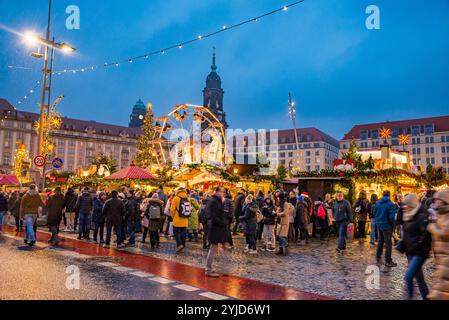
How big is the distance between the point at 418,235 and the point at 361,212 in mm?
9320

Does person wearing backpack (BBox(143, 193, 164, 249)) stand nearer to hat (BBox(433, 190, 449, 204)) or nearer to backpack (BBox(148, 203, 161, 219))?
backpack (BBox(148, 203, 161, 219))

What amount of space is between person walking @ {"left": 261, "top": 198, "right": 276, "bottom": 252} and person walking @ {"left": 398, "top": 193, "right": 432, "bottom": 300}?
18.6 feet

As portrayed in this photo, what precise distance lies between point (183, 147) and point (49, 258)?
18011 millimetres

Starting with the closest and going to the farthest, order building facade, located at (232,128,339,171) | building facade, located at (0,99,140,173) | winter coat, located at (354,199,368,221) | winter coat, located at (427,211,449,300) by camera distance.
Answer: winter coat, located at (427,211,449,300)
winter coat, located at (354,199,368,221)
building facade, located at (0,99,140,173)
building facade, located at (232,128,339,171)

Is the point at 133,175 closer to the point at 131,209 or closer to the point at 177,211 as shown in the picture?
the point at 131,209

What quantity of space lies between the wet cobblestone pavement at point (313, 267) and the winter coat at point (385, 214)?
109 cm

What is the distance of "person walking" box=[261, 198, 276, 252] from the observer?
38.1 feet

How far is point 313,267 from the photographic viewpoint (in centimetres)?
942

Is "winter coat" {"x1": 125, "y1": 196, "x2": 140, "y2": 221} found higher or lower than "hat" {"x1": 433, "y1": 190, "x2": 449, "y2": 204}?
lower

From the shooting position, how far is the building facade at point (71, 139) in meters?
86.4

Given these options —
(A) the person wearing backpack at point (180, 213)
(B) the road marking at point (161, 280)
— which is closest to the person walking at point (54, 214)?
(A) the person wearing backpack at point (180, 213)

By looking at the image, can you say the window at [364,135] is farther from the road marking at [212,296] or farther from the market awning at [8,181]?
the road marking at [212,296]

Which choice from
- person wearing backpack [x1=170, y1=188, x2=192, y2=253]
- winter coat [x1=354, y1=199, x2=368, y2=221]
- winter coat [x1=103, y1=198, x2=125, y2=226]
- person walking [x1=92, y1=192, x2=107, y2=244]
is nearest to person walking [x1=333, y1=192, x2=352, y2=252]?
winter coat [x1=354, y1=199, x2=368, y2=221]
